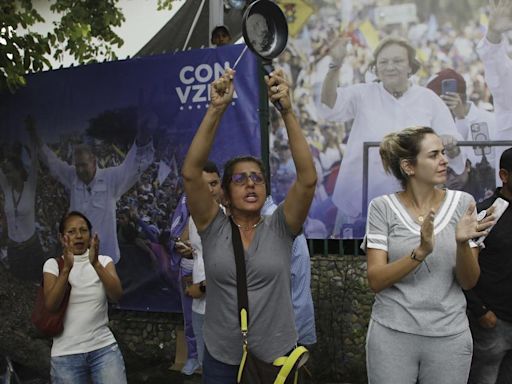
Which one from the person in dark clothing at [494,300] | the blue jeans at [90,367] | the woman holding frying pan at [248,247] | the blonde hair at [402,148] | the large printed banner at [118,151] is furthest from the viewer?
the large printed banner at [118,151]

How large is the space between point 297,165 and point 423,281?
789 mm

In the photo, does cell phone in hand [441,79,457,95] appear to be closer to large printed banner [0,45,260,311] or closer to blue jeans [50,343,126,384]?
large printed banner [0,45,260,311]

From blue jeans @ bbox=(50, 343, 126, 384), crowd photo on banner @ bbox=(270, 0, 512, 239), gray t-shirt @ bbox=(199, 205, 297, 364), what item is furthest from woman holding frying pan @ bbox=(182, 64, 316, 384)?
crowd photo on banner @ bbox=(270, 0, 512, 239)

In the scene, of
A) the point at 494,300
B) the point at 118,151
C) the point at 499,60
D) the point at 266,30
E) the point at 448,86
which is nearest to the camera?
the point at 266,30

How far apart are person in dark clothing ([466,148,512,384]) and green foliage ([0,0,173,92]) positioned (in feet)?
14.4

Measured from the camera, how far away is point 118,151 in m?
6.33

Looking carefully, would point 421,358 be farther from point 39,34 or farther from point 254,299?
point 39,34

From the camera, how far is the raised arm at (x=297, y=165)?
268 cm

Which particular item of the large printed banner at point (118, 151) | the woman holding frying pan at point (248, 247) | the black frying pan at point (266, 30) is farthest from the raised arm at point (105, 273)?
the large printed banner at point (118, 151)

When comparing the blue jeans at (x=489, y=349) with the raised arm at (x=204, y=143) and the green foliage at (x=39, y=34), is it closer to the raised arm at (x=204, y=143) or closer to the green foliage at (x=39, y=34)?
the raised arm at (x=204, y=143)

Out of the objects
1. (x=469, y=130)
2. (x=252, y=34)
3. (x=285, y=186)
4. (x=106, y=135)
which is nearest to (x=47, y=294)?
(x=252, y=34)

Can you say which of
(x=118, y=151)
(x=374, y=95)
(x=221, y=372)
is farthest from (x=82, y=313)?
(x=374, y=95)

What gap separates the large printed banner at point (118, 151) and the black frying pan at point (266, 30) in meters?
2.36

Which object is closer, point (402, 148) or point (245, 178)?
point (245, 178)
